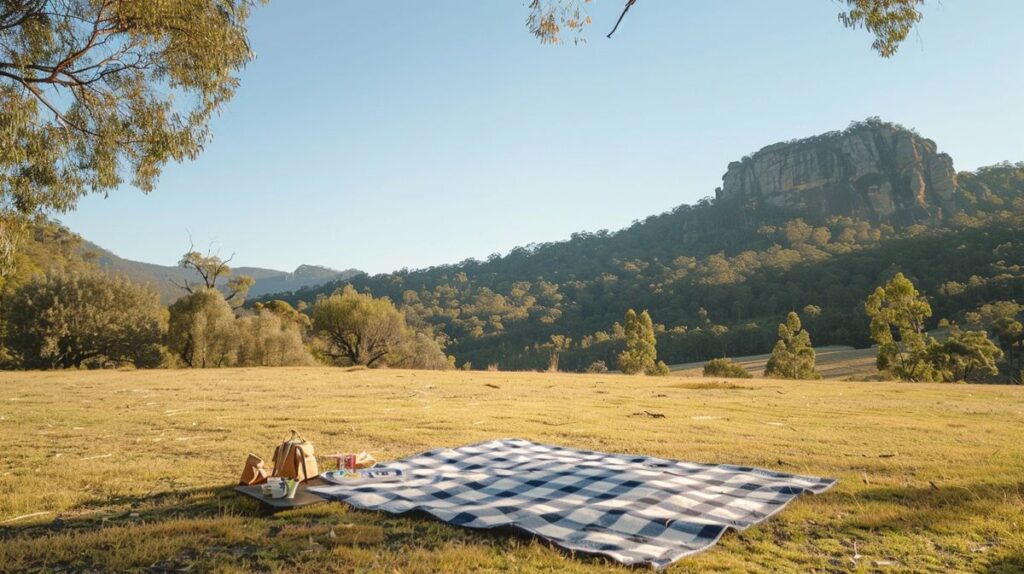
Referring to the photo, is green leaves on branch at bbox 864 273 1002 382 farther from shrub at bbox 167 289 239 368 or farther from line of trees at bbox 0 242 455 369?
shrub at bbox 167 289 239 368

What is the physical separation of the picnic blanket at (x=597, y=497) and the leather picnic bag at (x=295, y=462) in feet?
0.87

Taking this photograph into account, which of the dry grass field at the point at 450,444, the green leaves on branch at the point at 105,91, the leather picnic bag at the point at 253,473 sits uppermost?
the green leaves on branch at the point at 105,91

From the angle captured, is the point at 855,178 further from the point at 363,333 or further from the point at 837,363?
the point at 363,333

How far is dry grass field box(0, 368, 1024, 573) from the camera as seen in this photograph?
331cm

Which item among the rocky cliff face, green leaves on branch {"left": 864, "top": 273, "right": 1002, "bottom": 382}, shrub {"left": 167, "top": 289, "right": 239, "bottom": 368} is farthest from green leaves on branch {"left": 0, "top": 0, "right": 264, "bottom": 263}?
the rocky cliff face

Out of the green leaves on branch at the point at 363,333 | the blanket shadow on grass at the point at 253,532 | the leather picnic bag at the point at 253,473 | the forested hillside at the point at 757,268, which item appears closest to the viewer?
the blanket shadow on grass at the point at 253,532

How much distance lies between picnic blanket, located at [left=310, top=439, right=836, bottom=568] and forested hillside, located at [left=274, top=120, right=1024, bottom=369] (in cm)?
5460

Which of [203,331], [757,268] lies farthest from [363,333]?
[757,268]

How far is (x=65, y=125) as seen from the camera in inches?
419

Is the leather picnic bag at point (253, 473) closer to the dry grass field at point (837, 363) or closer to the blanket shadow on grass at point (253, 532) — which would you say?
the blanket shadow on grass at point (253, 532)

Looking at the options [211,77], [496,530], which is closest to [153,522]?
[496,530]

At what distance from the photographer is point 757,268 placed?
10288 centimetres

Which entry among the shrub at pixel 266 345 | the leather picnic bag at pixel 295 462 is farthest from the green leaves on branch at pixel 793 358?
the leather picnic bag at pixel 295 462

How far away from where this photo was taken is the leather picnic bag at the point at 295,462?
488 cm
